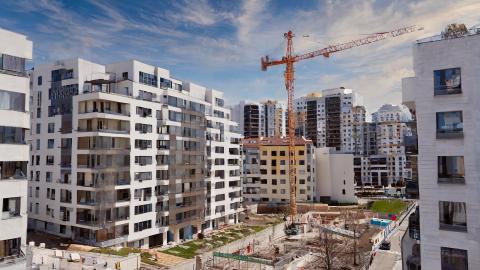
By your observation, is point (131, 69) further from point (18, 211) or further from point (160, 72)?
point (18, 211)

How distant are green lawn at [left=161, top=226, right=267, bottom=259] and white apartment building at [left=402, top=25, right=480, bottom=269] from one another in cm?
4629

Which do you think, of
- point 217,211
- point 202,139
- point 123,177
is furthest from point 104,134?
point 217,211

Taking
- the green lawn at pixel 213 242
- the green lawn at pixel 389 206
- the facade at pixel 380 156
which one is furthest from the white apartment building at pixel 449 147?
the facade at pixel 380 156

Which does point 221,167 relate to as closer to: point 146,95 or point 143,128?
point 143,128

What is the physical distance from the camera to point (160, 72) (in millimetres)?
76250

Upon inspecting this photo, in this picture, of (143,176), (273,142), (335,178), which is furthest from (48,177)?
(335,178)

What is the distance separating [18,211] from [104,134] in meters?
31.7

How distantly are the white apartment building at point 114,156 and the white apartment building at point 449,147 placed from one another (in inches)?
1897

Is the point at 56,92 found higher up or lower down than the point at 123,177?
higher up

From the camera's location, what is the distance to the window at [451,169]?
2459 cm

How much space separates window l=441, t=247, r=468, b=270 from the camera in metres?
24.1

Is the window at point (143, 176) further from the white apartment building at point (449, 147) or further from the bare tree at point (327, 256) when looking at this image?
the white apartment building at point (449, 147)

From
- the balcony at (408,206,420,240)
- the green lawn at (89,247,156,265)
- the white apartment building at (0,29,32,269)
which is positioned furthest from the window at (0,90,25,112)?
the balcony at (408,206,420,240)

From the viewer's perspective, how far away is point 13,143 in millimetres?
30141
